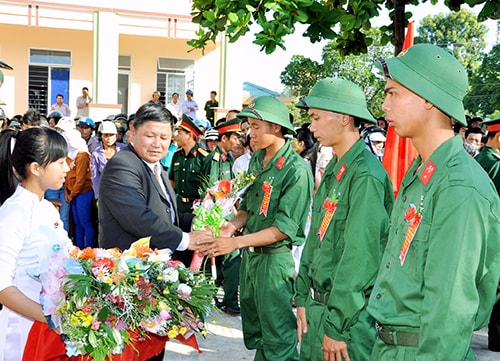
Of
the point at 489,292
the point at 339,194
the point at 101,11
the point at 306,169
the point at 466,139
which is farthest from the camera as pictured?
the point at 101,11

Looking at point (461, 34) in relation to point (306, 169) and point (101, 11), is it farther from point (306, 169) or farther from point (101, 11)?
point (306, 169)

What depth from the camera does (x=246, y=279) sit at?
171 inches

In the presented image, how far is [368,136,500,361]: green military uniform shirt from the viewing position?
6.20ft

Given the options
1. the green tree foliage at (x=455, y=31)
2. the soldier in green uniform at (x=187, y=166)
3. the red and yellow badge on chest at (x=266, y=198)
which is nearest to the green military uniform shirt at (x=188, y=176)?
the soldier in green uniform at (x=187, y=166)

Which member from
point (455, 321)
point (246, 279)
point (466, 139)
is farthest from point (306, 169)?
point (466, 139)

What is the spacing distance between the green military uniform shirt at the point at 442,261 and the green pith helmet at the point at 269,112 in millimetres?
1985

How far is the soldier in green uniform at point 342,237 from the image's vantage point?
286 cm

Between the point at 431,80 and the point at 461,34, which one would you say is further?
the point at 461,34

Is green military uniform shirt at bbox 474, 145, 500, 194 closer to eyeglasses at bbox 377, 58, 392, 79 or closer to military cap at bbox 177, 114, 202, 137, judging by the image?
eyeglasses at bbox 377, 58, 392, 79

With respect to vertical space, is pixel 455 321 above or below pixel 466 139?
below

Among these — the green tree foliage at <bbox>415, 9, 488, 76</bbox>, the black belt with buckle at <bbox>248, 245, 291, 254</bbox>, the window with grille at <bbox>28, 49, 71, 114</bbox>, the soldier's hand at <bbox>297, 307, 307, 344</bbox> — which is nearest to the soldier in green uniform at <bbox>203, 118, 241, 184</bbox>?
the black belt with buckle at <bbox>248, 245, 291, 254</bbox>

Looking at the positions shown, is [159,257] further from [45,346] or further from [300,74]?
[300,74]

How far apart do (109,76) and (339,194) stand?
13975 mm

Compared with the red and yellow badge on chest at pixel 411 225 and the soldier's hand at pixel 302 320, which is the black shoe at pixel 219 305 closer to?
the soldier's hand at pixel 302 320
